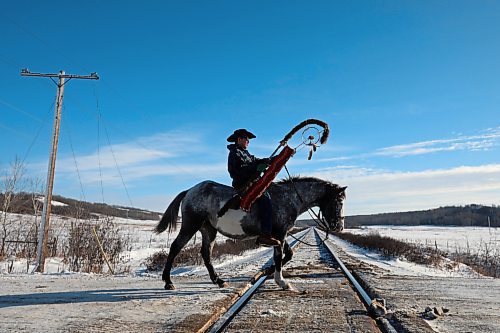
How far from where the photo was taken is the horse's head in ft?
24.9

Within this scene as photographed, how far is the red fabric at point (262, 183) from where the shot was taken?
21.8ft

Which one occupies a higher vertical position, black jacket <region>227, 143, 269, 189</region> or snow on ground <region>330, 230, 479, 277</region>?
black jacket <region>227, 143, 269, 189</region>

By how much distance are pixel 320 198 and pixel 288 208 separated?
77cm

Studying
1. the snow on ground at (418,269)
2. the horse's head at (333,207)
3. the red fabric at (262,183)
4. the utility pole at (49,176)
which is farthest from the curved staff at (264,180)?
the utility pole at (49,176)

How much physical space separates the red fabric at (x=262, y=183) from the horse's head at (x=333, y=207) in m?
1.31

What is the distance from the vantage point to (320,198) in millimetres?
7621

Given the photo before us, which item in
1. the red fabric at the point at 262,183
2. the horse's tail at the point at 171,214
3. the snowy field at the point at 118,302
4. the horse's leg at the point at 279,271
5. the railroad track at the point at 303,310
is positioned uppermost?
the red fabric at the point at 262,183

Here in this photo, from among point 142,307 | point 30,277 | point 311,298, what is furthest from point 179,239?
point 30,277

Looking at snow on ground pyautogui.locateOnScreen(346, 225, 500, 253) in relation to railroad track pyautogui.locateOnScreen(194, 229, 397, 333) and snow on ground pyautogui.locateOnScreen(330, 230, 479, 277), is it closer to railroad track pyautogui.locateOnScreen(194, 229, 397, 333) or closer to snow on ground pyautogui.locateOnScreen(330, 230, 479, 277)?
snow on ground pyautogui.locateOnScreen(330, 230, 479, 277)

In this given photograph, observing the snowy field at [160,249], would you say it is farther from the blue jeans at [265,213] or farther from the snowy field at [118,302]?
the blue jeans at [265,213]

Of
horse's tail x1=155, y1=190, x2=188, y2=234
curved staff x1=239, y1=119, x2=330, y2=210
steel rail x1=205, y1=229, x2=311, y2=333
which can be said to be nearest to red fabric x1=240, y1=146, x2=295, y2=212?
curved staff x1=239, y1=119, x2=330, y2=210

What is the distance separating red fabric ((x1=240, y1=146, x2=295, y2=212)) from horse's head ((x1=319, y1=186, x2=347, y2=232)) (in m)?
1.31

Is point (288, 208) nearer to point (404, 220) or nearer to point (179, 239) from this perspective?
point (179, 239)

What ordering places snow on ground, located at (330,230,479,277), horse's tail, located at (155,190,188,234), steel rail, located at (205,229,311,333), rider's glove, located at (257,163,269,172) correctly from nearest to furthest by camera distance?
steel rail, located at (205,229,311,333) < rider's glove, located at (257,163,269,172) < horse's tail, located at (155,190,188,234) < snow on ground, located at (330,230,479,277)
